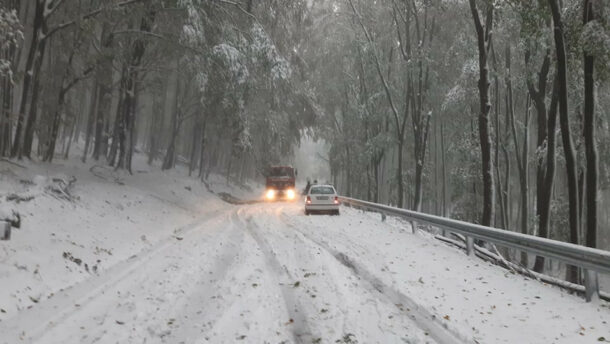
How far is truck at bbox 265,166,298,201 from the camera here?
32.5 m

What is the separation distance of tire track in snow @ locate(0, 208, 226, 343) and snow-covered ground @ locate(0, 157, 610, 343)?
2 cm

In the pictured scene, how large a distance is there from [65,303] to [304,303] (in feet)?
10.8

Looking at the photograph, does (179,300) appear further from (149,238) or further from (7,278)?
(149,238)

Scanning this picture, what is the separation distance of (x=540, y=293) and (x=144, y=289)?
20.7 feet

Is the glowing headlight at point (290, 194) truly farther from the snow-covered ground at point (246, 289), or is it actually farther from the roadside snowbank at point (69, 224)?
the snow-covered ground at point (246, 289)

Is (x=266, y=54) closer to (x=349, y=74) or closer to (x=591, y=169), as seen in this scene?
(x=591, y=169)

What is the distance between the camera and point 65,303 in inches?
235

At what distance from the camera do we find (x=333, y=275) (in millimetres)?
7793

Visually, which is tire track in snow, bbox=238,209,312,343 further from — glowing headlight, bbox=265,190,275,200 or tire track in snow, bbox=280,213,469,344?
glowing headlight, bbox=265,190,275,200

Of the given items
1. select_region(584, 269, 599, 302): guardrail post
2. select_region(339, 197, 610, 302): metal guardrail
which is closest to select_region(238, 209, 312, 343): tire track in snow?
select_region(339, 197, 610, 302): metal guardrail

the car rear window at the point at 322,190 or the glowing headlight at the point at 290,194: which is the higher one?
the car rear window at the point at 322,190

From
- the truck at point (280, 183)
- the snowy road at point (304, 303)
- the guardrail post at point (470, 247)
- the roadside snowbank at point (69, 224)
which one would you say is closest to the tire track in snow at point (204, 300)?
the snowy road at point (304, 303)

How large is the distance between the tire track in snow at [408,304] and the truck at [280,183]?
2254 centimetres

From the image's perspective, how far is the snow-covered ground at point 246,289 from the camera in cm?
514
